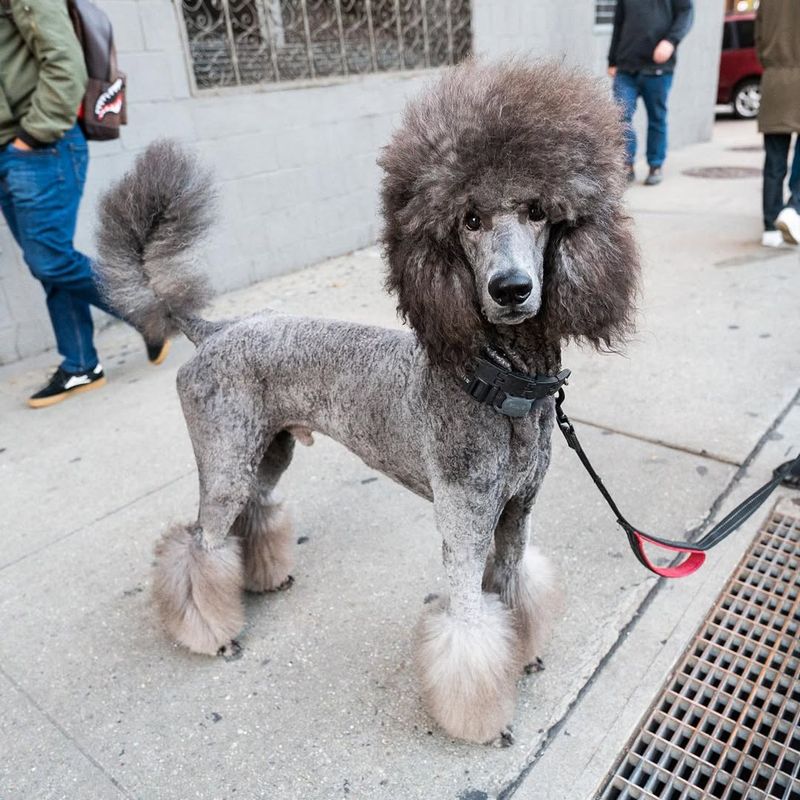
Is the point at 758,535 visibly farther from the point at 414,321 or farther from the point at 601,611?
the point at 414,321

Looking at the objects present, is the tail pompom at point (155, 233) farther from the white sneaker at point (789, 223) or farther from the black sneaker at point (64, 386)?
the white sneaker at point (789, 223)

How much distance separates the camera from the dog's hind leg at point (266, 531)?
2361 millimetres

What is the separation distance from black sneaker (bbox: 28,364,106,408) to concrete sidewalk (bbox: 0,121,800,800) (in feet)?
0.26

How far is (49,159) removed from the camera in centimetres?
346

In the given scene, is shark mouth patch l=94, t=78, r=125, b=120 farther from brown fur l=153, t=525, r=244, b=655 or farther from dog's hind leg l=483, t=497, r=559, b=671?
dog's hind leg l=483, t=497, r=559, b=671

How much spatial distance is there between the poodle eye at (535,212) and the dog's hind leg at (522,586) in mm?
873

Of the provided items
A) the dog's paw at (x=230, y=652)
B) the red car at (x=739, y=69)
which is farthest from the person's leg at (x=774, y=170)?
the red car at (x=739, y=69)

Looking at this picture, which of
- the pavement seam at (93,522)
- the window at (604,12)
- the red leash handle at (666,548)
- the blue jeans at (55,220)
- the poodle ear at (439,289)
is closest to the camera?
the poodle ear at (439,289)

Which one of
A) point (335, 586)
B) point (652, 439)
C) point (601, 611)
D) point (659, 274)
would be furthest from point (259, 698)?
point (659, 274)

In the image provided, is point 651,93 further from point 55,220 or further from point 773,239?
point 55,220

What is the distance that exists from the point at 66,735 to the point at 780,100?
215 inches

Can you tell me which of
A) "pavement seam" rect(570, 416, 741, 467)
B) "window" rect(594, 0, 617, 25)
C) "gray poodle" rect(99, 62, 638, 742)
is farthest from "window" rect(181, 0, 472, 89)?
"pavement seam" rect(570, 416, 741, 467)

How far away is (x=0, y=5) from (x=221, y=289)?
7.89 feet

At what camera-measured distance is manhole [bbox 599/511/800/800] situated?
1.69 m
